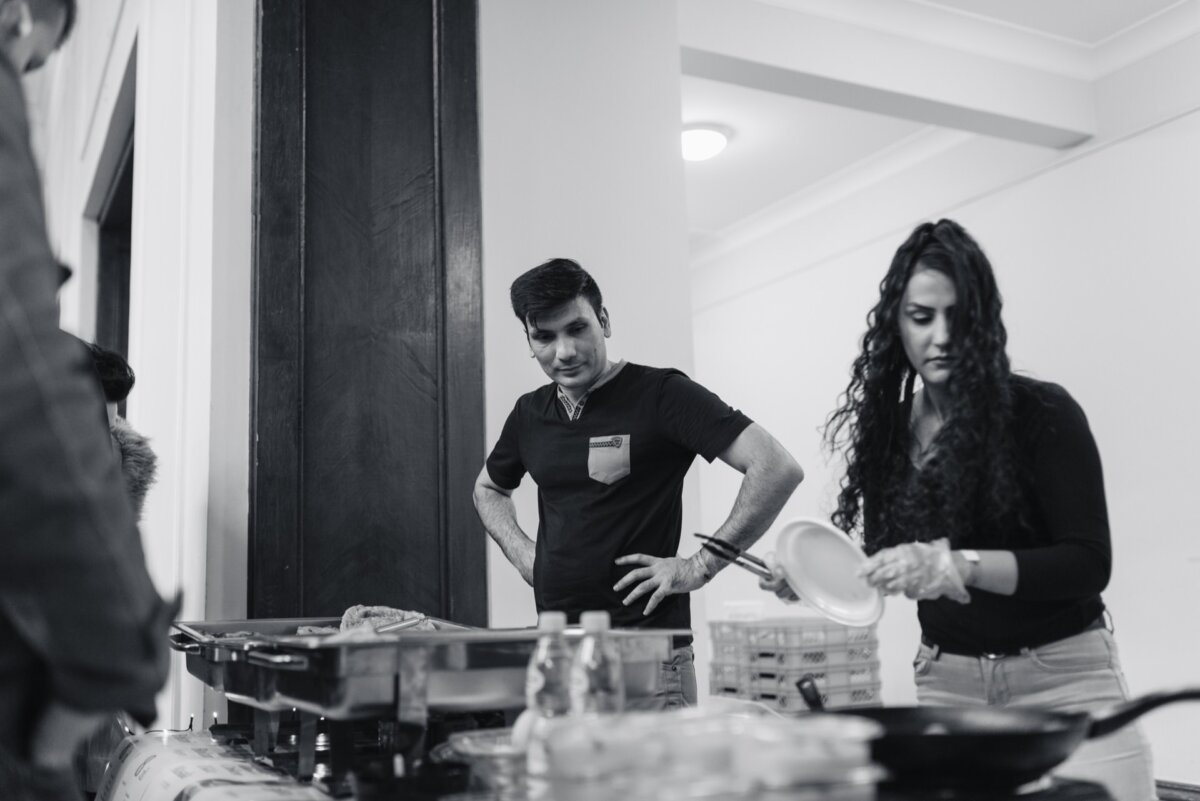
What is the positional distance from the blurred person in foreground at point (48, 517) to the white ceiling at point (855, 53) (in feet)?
9.99

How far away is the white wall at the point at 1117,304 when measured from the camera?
409cm

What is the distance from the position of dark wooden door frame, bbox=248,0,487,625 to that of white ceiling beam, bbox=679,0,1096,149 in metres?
1.24

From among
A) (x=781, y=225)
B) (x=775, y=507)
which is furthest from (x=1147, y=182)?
(x=775, y=507)

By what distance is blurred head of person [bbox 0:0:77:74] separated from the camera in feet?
3.02

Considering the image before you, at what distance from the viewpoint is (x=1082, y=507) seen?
1366 mm

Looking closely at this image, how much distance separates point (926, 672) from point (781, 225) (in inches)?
201

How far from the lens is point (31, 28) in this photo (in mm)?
937

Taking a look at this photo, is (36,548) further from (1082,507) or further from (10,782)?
(1082,507)

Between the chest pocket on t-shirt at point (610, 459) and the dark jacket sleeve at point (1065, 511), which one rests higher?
the chest pocket on t-shirt at point (610, 459)

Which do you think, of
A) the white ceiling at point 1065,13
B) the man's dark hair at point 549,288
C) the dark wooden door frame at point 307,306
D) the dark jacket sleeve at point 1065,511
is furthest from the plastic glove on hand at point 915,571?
the white ceiling at point 1065,13

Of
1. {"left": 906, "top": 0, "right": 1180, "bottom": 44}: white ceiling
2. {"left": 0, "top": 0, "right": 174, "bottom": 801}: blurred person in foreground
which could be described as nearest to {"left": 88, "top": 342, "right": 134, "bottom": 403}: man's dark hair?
{"left": 0, "top": 0, "right": 174, "bottom": 801}: blurred person in foreground

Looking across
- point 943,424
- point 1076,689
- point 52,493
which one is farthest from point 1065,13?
point 52,493

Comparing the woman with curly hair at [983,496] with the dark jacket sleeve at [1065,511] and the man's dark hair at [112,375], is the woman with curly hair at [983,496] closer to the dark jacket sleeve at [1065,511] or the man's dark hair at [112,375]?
the dark jacket sleeve at [1065,511]

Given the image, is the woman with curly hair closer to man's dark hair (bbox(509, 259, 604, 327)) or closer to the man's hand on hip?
the man's hand on hip
